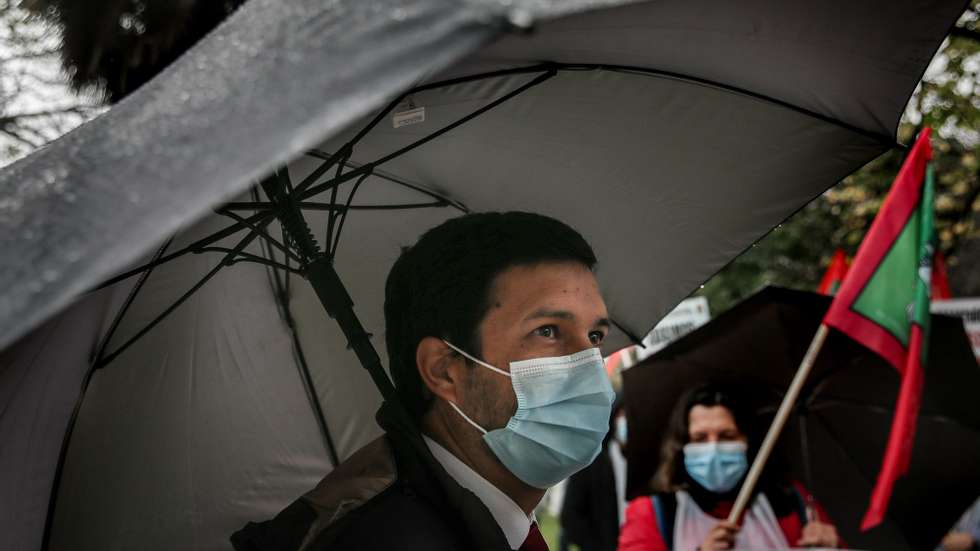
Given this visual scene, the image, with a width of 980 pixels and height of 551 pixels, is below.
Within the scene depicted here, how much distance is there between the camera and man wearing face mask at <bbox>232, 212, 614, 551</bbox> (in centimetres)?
265

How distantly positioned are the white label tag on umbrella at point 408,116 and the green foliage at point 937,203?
143 centimetres

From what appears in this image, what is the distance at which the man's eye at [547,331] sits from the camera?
2768mm

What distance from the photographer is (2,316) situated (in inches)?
49.0

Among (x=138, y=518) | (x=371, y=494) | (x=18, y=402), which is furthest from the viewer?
(x=138, y=518)

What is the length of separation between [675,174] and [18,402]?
2179mm

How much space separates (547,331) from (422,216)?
933mm

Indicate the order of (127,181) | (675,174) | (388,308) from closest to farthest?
(127,181)
(388,308)
(675,174)

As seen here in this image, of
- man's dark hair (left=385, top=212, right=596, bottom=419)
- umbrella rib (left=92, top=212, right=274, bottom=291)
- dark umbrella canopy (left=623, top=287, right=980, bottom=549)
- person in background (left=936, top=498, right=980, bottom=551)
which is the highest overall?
umbrella rib (left=92, top=212, right=274, bottom=291)

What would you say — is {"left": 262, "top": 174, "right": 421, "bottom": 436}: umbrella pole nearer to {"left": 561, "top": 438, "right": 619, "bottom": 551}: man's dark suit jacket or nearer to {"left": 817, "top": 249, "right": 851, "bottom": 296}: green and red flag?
{"left": 817, "top": 249, "right": 851, "bottom": 296}: green and red flag

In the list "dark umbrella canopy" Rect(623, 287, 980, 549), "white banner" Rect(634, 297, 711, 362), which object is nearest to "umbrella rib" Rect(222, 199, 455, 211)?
"dark umbrella canopy" Rect(623, 287, 980, 549)

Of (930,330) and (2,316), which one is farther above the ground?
(2,316)

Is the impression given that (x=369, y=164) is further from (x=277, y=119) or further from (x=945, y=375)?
(x=945, y=375)

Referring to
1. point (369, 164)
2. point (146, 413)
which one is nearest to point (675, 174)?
point (369, 164)

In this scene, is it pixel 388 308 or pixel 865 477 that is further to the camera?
pixel 865 477
